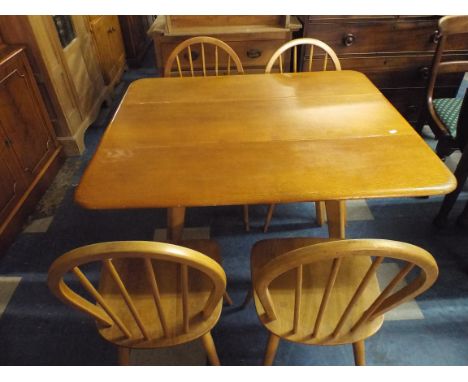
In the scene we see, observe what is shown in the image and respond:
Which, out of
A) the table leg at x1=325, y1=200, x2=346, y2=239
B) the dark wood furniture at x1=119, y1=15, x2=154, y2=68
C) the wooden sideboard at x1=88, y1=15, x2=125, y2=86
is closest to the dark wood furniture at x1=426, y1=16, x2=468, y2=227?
the table leg at x1=325, y1=200, x2=346, y2=239

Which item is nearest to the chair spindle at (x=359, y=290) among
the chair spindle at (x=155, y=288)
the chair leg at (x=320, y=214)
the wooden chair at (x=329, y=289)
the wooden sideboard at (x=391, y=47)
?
the wooden chair at (x=329, y=289)

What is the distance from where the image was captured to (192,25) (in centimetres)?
195

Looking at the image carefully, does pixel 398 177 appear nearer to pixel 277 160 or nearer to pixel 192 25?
pixel 277 160

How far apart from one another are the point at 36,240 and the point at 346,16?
2.18m

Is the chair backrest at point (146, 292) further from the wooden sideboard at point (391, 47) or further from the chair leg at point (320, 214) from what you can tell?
the wooden sideboard at point (391, 47)

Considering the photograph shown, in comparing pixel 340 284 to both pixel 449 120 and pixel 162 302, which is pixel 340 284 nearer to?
pixel 162 302

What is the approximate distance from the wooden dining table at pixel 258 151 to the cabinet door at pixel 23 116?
2.56 feet

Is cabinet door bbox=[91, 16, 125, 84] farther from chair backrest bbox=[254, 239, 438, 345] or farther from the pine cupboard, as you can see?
chair backrest bbox=[254, 239, 438, 345]

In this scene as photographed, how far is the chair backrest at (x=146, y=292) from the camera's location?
0.61m

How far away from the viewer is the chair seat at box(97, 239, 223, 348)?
85 cm

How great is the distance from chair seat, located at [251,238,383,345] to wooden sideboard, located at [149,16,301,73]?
1.37 metres

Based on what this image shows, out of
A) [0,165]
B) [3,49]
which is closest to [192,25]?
[3,49]

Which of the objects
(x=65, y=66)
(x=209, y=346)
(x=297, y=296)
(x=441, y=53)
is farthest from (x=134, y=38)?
(x=297, y=296)

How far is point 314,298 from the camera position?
93 centimetres
